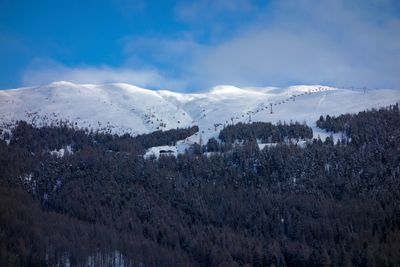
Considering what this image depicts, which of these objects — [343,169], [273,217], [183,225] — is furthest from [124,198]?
[343,169]

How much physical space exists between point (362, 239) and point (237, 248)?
3831 centimetres

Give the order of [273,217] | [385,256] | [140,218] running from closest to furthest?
[385,256]
[273,217]
[140,218]

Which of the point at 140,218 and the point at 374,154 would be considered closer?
the point at 140,218

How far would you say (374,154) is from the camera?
610 feet

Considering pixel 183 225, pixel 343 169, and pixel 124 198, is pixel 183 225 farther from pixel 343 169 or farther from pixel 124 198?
pixel 343 169

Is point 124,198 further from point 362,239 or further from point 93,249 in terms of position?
point 362,239

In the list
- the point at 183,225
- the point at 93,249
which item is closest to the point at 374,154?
the point at 183,225

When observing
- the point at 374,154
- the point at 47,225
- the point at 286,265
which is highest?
the point at 374,154

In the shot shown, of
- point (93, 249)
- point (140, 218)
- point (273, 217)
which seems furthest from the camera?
point (140, 218)

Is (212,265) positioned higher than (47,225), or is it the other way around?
(47,225)

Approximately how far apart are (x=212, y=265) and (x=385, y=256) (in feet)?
164

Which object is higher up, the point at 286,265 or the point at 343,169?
the point at 343,169

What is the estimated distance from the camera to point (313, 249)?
5079 inches

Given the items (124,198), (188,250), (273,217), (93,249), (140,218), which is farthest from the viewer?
(124,198)
